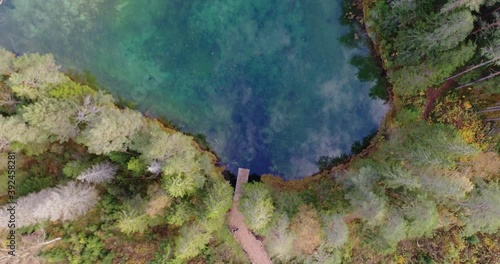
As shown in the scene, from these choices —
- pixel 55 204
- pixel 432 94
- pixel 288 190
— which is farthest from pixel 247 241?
pixel 432 94

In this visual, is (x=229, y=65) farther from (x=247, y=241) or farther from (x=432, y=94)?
(x=432, y=94)

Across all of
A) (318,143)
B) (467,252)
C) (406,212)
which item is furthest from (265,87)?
(467,252)

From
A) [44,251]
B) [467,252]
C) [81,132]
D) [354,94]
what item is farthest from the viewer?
[354,94]

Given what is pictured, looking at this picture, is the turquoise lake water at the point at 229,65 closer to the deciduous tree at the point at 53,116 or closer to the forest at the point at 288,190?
the forest at the point at 288,190

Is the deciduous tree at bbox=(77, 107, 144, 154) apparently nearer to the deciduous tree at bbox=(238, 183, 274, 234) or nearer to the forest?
the forest

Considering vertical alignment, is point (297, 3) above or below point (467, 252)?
above

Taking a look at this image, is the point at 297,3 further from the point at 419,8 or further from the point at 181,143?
the point at 181,143
